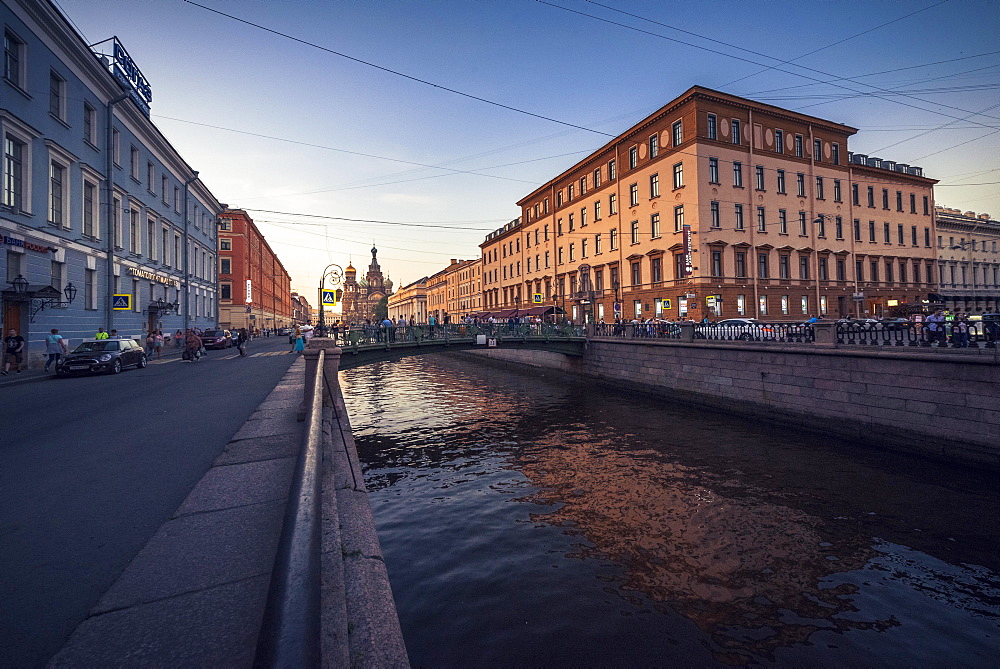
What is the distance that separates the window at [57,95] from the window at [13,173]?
9.45 feet

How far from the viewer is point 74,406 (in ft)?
35.6

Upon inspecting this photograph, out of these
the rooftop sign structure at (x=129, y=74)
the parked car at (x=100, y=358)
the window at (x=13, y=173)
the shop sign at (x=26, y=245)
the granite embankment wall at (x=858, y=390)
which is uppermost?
the rooftop sign structure at (x=129, y=74)

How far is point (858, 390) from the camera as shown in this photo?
1347 centimetres

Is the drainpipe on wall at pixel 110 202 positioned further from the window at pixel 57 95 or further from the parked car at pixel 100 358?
the parked car at pixel 100 358

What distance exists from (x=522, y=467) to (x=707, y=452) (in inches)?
199

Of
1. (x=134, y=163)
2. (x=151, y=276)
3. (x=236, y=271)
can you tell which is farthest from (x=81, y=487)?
(x=236, y=271)

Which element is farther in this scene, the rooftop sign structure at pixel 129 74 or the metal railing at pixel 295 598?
the rooftop sign structure at pixel 129 74

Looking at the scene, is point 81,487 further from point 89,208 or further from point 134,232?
point 134,232

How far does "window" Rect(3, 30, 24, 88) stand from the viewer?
17525 millimetres

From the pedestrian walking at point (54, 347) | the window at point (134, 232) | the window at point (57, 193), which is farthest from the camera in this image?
the window at point (134, 232)

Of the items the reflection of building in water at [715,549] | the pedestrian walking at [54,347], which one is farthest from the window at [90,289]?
the reflection of building in water at [715,549]

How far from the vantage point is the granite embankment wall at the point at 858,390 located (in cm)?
1077

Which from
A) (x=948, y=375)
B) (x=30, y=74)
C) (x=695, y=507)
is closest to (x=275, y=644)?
(x=695, y=507)

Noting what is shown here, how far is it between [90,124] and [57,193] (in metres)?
5.15
